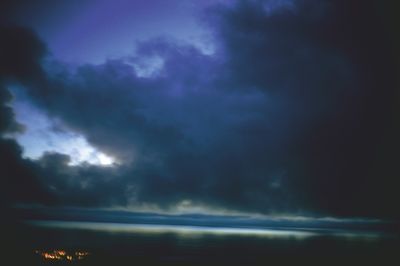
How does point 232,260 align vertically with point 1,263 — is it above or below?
below

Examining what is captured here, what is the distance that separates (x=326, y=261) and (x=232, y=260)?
61.9 ft

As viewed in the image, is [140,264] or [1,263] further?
[140,264]

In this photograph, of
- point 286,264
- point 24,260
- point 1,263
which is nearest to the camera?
point 1,263

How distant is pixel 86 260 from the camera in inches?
1609

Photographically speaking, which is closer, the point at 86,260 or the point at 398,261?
the point at 86,260

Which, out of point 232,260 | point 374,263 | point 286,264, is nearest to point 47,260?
point 232,260

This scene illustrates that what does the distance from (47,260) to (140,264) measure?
1289 centimetres

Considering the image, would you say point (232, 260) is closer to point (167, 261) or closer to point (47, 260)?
point (167, 261)

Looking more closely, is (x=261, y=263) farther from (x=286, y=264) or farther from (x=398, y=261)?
(x=398, y=261)

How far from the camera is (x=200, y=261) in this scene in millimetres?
47312

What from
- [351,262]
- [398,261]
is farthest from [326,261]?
[398,261]

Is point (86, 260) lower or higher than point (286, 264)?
higher

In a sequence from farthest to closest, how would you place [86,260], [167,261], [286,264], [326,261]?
[326,261] < [286,264] < [167,261] < [86,260]

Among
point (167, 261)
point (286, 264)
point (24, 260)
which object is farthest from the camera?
point (286, 264)
